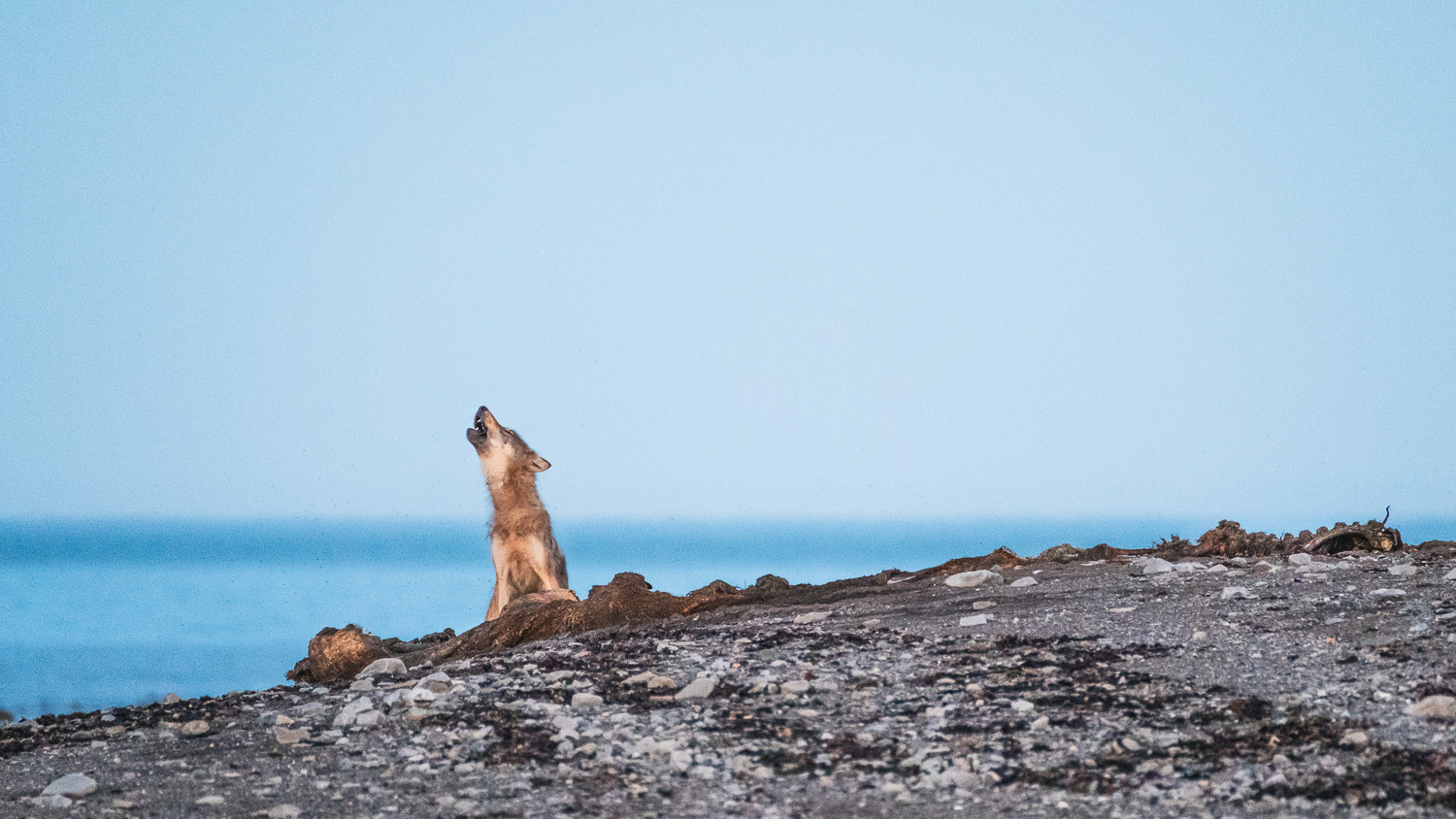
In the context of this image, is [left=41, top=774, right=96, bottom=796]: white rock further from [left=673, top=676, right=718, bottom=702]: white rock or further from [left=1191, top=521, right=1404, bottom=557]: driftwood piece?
[left=1191, top=521, right=1404, bottom=557]: driftwood piece

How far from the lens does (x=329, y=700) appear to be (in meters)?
8.82

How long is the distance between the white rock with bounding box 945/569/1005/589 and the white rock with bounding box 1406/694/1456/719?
4.91 meters

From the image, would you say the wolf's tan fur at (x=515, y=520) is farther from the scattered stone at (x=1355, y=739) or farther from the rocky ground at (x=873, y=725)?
the scattered stone at (x=1355, y=739)

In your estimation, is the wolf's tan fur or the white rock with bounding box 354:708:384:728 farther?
the wolf's tan fur

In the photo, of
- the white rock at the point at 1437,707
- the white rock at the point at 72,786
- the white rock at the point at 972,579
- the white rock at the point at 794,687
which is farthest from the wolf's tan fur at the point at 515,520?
the white rock at the point at 1437,707

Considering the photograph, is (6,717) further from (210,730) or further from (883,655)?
(883,655)

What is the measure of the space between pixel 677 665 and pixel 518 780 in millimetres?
2349

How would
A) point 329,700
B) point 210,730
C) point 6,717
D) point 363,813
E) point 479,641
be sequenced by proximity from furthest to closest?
point 479,641, point 6,717, point 329,700, point 210,730, point 363,813

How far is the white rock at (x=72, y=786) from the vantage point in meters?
6.95

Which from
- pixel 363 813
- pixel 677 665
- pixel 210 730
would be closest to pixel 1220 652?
pixel 677 665

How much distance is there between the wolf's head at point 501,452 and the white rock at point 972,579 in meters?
5.09

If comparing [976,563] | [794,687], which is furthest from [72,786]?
[976,563]

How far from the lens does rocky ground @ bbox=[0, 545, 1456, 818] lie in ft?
20.5

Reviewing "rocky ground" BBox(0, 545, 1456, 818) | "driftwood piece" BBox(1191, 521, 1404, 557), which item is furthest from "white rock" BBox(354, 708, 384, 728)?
"driftwood piece" BBox(1191, 521, 1404, 557)
